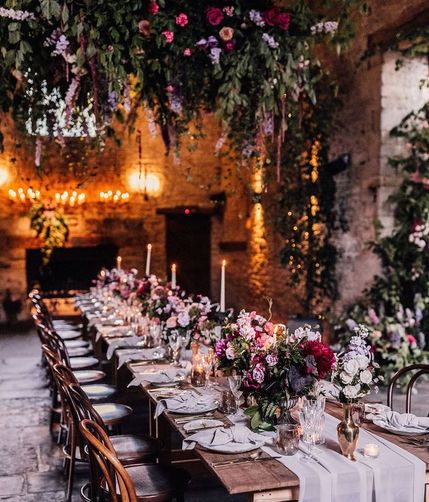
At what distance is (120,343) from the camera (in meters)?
4.88

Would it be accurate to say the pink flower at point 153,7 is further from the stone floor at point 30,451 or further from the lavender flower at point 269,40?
the stone floor at point 30,451

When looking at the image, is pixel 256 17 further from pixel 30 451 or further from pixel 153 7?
pixel 30 451

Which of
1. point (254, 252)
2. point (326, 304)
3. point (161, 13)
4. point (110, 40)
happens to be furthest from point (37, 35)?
point (254, 252)

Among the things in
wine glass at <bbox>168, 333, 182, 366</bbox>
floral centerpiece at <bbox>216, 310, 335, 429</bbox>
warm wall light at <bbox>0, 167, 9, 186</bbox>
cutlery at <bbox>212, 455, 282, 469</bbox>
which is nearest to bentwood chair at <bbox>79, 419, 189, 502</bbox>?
cutlery at <bbox>212, 455, 282, 469</bbox>

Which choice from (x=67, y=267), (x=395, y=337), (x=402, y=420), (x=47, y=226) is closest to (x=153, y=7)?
(x=402, y=420)

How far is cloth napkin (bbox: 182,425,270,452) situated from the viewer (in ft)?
7.86

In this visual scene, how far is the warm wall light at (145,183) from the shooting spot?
36.3 feet

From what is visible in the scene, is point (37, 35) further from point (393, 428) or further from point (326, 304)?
point (326, 304)

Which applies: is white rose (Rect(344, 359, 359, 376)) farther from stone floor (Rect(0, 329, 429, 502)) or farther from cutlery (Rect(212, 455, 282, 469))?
stone floor (Rect(0, 329, 429, 502))

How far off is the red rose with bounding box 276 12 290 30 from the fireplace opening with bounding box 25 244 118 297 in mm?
7080

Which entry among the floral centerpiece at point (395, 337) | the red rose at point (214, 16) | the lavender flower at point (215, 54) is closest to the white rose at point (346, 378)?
the lavender flower at point (215, 54)

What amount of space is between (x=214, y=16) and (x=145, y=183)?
22.4ft

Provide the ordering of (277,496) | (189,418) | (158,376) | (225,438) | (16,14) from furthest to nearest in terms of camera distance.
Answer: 1. (16,14)
2. (158,376)
3. (189,418)
4. (225,438)
5. (277,496)

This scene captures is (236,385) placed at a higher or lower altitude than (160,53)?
lower
